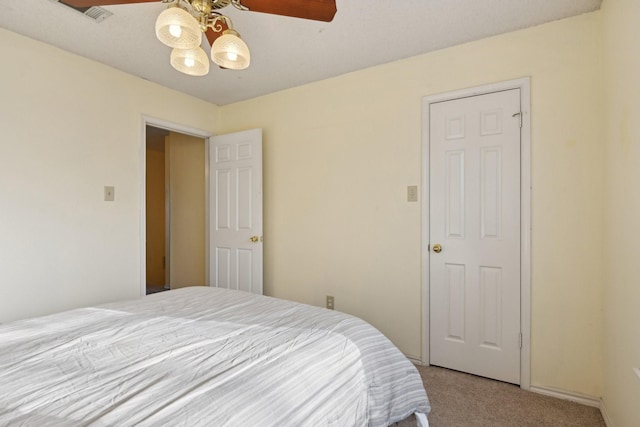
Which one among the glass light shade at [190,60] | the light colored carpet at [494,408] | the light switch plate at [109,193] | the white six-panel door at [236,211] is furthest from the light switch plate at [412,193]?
the light switch plate at [109,193]

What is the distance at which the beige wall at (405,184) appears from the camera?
2037 mm

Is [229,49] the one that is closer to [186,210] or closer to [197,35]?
[197,35]

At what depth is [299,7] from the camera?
1363mm

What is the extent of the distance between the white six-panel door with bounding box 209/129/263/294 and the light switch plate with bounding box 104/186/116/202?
1028mm

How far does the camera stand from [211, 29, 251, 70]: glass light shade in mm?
1504

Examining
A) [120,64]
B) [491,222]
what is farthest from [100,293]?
[491,222]

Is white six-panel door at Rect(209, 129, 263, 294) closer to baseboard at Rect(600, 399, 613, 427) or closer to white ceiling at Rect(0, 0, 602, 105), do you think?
white ceiling at Rect(0, 0, 602, 105)

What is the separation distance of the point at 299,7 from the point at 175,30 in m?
0.51

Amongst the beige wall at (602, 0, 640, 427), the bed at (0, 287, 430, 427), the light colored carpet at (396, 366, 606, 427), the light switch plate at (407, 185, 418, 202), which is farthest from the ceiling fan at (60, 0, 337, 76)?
the light colored carpet at (396, 366, 606, 427)

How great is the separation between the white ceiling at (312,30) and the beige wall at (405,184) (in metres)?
0.17

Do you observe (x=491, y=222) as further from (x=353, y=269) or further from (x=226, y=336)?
(x=226, y=336)

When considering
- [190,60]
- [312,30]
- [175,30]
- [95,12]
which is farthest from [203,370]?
[95,12]

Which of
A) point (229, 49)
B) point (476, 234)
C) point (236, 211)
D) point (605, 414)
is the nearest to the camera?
point (229, 49)

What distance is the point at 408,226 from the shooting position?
8.59 feet
